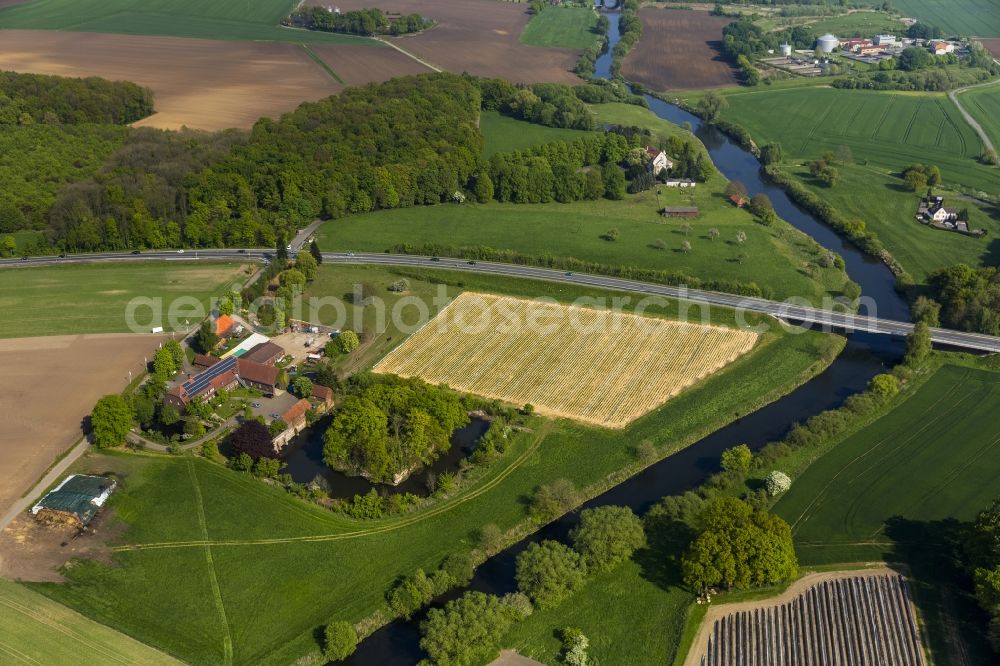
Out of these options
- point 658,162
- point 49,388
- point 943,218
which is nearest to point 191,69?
point 658,162

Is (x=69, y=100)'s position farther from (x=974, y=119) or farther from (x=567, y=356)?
(x=974, y=119)

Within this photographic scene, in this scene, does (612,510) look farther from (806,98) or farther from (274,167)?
(806,98)

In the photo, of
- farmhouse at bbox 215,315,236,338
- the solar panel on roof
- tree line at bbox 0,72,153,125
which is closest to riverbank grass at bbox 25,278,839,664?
A: the solar panel on roof

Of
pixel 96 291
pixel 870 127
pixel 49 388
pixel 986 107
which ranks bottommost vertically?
pixel 49 388

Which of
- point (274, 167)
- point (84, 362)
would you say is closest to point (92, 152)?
point (274, 167)

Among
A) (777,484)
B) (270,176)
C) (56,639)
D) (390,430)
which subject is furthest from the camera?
(270,176)

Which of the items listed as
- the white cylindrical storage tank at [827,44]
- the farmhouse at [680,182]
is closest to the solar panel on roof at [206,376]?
the farmhouse at [680,182]

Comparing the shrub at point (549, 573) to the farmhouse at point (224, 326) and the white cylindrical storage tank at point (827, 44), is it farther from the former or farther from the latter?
the white cylindrical storage tank at point (827, 44)
